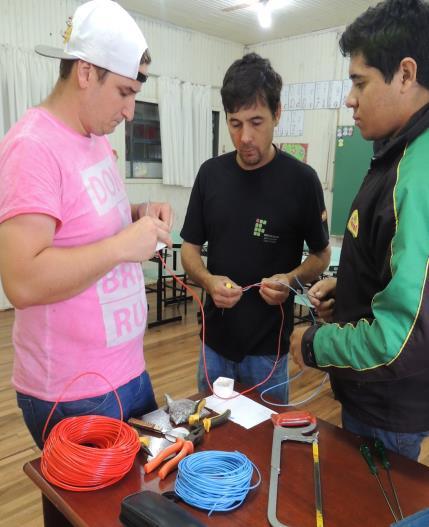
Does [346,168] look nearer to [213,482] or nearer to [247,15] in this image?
[247,15]

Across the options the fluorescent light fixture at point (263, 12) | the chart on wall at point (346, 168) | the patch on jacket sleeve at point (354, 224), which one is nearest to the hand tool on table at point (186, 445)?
the patch on jacket sleeve at point (354, 224)

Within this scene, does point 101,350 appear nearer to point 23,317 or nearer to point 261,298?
point 23,317

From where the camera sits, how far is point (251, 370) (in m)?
1.75

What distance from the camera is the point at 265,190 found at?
172cm

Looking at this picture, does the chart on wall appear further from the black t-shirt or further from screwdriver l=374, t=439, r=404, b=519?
screwdriver l=374, t=439, r=404, b=519

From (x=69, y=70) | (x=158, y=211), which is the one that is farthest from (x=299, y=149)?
(x=69, y=70)

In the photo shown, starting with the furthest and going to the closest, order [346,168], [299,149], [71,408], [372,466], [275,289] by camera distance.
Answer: [299,149] < [346,168] < [275,289] < [71,408] < [372,466]

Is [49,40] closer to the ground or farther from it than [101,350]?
farther from it

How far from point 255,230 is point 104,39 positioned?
889mm

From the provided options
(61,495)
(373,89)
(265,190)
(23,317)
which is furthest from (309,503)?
(265,190)

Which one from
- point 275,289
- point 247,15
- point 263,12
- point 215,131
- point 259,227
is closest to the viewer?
point 275,289

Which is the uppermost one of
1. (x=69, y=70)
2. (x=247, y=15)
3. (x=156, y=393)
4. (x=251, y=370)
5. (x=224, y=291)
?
(x=247, y=15)

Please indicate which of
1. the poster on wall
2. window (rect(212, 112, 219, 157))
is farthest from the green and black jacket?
window (rect(212, 112, 219, 157))

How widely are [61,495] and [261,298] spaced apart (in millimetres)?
1018
